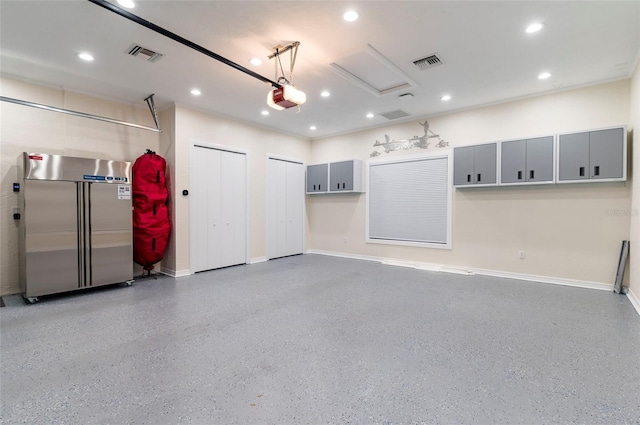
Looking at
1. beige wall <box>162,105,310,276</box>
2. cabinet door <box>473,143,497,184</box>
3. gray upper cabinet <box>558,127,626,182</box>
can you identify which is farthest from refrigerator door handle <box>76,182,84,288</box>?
gray upper cabinet <box>558,127,626,182</box>

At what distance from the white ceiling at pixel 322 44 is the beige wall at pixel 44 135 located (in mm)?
209

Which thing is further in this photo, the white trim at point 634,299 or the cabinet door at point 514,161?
the cabinet door at point 514,161

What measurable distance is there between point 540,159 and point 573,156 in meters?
0.39

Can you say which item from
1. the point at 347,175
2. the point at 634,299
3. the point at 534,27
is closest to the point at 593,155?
the point at 634,299

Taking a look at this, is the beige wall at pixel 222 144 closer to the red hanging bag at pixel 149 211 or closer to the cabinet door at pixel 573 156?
the red hanging bag at pixel 149 211

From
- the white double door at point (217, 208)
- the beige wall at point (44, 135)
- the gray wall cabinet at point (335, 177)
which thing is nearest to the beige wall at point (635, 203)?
the gray wall cabinet at point (335, 177)

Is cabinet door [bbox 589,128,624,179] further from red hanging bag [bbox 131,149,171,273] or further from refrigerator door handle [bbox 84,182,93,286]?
refrigerator door handle [bbox 84,182,93,286]

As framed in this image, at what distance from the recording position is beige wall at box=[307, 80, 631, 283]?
4246 millimetres

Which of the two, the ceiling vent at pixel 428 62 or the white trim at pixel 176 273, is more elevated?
the ceiling vent at pixel 428 62

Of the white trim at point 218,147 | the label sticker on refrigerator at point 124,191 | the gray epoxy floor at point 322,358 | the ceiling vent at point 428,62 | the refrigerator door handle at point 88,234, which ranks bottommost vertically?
the gray epoxy floor at point 322,358

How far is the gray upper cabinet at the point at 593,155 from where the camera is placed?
394cm

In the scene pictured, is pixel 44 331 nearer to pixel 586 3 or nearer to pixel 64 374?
pixel 64 374

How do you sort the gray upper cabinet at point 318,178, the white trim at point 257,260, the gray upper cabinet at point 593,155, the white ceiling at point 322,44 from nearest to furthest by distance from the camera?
the white ceiling at point 322,44 < the gray upper cabinet at point 593,155 < the white trim at point 257,260 < the gray upper cabinet at point 318,178

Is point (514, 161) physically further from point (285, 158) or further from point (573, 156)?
point (285, 158)
